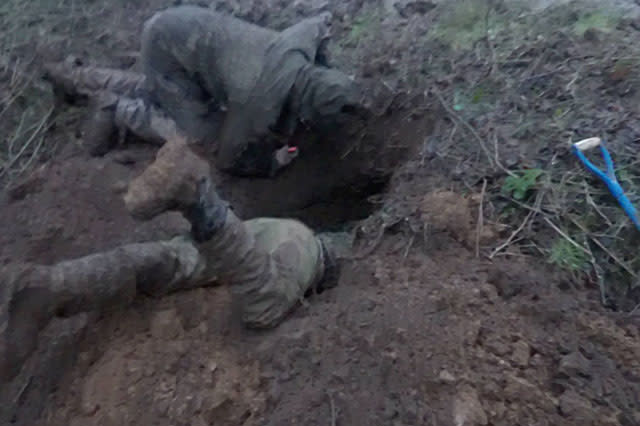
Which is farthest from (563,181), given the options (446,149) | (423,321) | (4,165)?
(4,165)

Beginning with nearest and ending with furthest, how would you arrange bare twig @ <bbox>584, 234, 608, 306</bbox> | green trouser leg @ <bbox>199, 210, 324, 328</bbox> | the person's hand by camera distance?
1. green trouser leg @ <bbox>199, 210, 324, 328</bbox>
2. bare twig @ <bbox>584, 234, 608, 306</bbox>
3. the person's hand

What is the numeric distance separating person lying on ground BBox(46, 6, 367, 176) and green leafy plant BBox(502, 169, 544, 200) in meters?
0.78

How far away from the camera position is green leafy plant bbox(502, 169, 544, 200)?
2.15 m

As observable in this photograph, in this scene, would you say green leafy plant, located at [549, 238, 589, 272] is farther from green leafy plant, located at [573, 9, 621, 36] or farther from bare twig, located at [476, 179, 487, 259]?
green leafy plant, located at [573, 9, 621, 36]

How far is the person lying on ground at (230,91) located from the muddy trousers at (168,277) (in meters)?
0.71

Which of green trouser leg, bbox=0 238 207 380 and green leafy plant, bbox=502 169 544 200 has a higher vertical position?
green trouser leg, bbox=0 238 207 380

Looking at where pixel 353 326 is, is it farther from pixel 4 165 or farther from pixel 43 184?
pixel 4 165

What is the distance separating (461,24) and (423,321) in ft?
6.04

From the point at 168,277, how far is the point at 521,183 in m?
1.19

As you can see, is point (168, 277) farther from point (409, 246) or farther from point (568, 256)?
point (568, 256)

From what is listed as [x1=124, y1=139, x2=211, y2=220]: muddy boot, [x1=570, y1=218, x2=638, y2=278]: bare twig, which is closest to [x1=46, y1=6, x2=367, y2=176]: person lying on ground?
[x1=570, y1=218, x2=638, y2=278]: bare twig

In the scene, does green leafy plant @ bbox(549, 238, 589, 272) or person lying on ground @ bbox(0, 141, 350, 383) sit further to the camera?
green leafy plant @ bbox(549, 238, 589, 272)

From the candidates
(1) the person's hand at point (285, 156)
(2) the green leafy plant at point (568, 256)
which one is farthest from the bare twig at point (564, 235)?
(1) the person's hand at point (285, 156)

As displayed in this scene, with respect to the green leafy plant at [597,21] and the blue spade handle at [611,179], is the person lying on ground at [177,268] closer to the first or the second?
the blue spade handle at [611,179]
